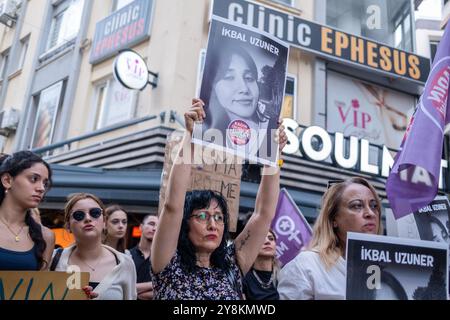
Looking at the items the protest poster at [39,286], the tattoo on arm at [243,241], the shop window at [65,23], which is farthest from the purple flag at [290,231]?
the shop window at [65,23]

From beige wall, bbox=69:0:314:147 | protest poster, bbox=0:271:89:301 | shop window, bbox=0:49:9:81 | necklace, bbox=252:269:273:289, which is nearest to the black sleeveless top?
necklace, bbox=252:269:273:289

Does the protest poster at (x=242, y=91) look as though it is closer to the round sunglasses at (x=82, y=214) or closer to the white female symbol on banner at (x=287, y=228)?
the round sunglasses at (x=82, y=214)

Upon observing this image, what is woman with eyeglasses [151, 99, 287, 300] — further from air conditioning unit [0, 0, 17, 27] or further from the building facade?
air conditioning unit [0, 0, 17, 27]

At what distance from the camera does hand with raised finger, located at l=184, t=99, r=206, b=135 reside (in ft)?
7.45

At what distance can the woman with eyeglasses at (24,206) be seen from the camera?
2.43m

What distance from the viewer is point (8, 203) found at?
2.54 metres

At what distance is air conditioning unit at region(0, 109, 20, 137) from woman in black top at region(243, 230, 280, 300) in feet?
33.2

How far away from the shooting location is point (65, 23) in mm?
11508

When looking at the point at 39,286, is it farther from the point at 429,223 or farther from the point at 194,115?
the point at 429,223

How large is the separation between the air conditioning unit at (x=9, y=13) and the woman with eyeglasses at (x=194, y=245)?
46.7 feet

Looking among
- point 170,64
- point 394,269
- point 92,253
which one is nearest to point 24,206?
point 92,253

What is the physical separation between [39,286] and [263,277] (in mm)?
1831
